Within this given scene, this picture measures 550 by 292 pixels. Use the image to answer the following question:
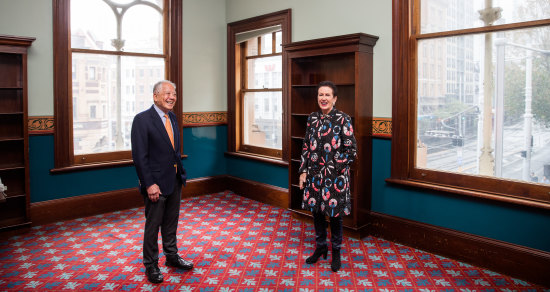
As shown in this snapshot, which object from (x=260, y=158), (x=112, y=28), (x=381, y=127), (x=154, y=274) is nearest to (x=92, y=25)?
(x=112, y=28)

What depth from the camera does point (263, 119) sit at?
6.10 meters

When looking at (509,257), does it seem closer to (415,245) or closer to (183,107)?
(415,245)

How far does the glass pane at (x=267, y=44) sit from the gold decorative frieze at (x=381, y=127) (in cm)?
216

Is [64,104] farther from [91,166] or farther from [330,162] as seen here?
[330,162]

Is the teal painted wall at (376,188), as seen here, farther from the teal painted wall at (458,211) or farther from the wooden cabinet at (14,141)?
the wooden cabinet at (14,141)

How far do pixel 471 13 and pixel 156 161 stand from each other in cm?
305

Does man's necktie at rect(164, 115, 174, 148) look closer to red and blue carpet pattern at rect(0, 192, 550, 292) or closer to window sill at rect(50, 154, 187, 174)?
red and blue carpet pattern at rect(0, 192, 550, 292)

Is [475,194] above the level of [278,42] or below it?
below

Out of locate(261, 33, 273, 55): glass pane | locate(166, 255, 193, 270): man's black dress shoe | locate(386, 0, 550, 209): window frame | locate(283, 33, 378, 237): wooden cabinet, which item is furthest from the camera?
locate(261, 33, 273, 55): glass pane

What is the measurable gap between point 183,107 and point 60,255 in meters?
2.78

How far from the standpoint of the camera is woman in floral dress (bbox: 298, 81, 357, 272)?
348 cm

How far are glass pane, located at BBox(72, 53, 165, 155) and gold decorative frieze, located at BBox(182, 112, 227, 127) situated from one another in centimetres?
63

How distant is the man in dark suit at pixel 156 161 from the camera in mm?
3246

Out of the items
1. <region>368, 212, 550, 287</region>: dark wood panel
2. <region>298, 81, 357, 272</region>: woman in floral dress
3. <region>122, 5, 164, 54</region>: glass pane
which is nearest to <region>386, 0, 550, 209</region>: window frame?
<region>368, 212, 550, 287</region>: dark wood panel
